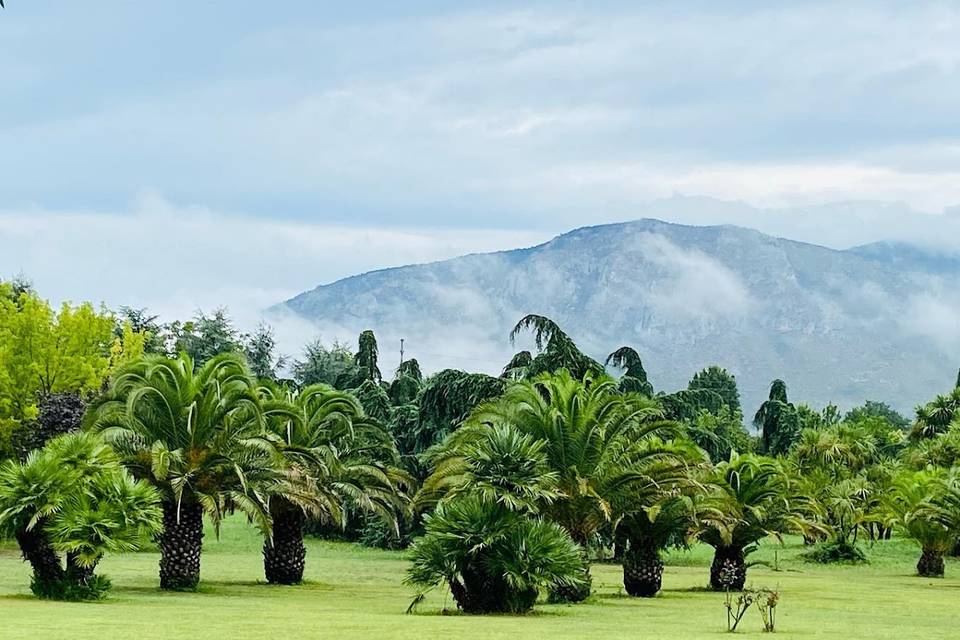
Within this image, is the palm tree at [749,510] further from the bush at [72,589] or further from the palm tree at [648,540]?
the bush at [72,589]

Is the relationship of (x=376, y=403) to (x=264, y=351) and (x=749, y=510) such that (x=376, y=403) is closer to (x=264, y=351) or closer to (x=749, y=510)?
(x=749, y=510)

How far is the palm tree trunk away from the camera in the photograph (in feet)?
93.5


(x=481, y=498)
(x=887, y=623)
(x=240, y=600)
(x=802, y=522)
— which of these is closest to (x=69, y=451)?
(x=240, y=600)

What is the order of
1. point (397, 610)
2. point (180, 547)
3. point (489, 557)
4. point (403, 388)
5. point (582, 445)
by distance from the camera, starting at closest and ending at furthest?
point (489, 557)
point (397, 610)
point (582, 445)
point (180, 547)
point (403, 388)

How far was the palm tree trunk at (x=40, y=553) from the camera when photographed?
28484mm

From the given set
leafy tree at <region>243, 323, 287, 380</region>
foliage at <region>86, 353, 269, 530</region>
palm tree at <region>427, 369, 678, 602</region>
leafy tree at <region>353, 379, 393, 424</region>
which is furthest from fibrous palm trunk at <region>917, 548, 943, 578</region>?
leafy tree at <region>243, 323, 287, 380</region>

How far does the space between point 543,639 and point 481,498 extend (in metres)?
7.14

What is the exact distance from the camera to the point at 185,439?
33344 millimetres

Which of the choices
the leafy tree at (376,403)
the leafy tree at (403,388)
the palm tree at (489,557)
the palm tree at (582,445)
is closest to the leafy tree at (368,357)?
the leafy tree at (403,388)

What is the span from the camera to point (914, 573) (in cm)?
4962

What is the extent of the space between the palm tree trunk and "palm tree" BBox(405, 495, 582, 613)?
7501 mm

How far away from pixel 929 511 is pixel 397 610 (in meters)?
21.3

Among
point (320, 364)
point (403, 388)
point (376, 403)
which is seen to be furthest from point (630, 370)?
point (320, 364)

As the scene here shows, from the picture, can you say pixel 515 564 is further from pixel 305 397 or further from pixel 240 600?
pixel 305 397
